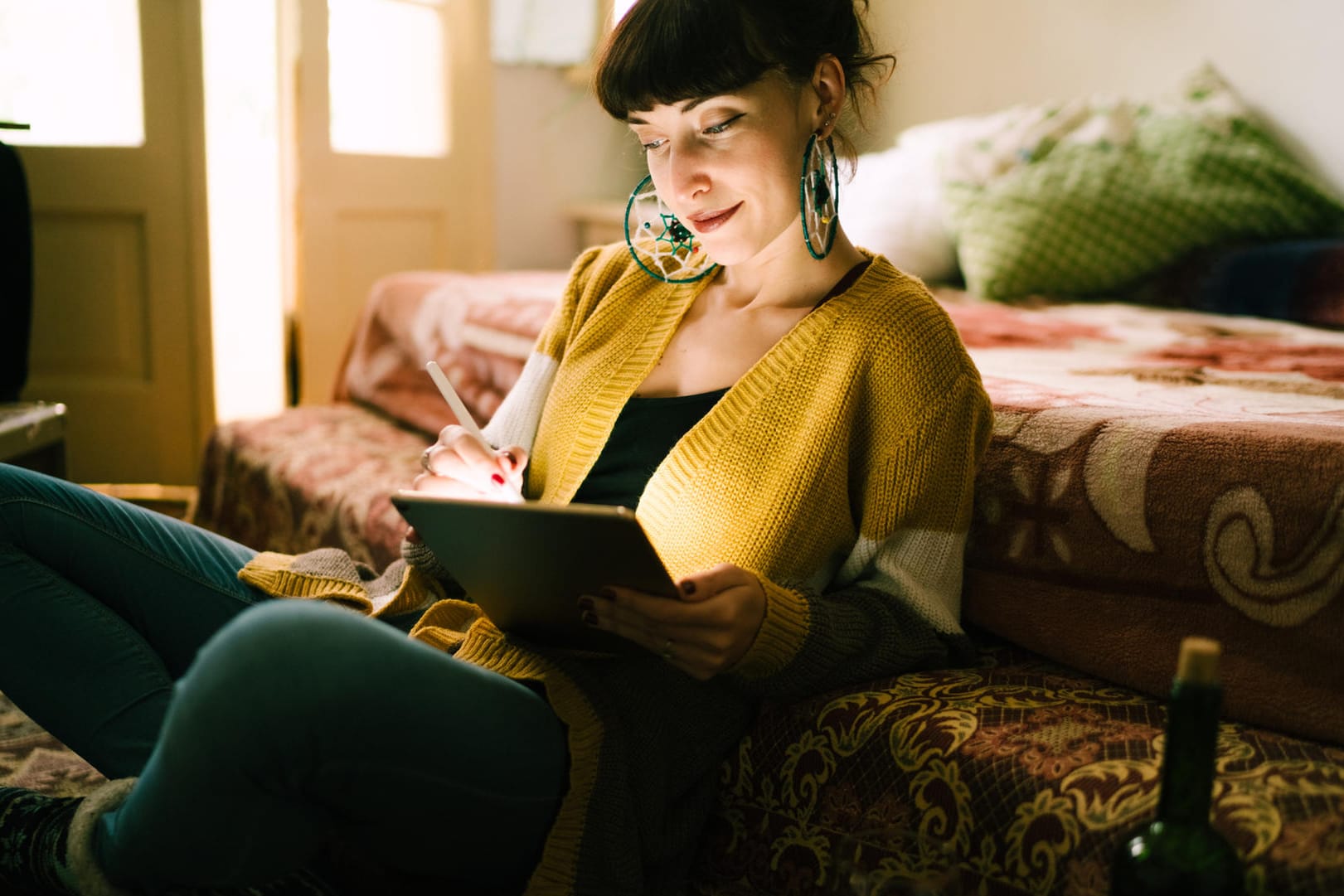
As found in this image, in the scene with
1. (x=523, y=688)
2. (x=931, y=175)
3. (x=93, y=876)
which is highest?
(x=931, y=175)

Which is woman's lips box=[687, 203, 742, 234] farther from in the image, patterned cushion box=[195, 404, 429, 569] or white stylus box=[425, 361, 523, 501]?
patterned cushion box=[195, 404, 429, 569]

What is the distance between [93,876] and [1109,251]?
186 centimetres

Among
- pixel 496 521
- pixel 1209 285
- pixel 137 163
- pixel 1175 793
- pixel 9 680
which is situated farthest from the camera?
pixel 137 163

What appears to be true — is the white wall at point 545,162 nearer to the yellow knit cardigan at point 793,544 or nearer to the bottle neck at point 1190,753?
the yellow knit cardigan at point 793,544

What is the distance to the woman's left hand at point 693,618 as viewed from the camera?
2.56 feet

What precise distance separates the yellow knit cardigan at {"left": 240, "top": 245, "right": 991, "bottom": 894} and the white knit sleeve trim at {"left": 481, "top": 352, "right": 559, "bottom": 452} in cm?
11

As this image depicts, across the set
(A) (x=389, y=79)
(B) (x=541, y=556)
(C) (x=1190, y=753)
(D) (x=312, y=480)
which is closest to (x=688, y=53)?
(B) (x=541, y=556)

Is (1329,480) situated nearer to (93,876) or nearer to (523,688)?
(523,688)

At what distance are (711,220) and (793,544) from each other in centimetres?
30

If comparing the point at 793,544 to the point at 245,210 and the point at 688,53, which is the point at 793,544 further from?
the point at 245,210

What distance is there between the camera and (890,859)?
0.85m

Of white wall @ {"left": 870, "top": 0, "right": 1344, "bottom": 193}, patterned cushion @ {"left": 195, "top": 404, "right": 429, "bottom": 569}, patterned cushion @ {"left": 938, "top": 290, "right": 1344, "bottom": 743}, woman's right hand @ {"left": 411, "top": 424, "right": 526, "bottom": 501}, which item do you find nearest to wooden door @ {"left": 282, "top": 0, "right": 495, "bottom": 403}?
patterned cushion @ {"left": 195, "top": 404, "right": 429, "bottom": 569}

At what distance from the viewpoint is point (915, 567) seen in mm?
943

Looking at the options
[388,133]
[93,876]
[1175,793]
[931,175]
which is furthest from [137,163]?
[1175,793]
